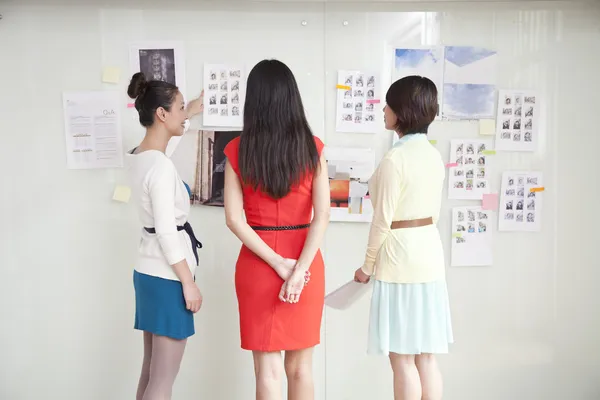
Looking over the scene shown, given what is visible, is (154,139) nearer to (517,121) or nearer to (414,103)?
(414,103)

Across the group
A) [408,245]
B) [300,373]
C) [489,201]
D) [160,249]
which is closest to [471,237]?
[489,201]

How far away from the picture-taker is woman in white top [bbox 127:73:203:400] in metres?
2.05

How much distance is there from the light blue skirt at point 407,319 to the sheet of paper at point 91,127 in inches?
57.2

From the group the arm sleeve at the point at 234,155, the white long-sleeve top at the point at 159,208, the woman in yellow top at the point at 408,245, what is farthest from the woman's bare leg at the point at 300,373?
the arm sleeve at the point at 234,155

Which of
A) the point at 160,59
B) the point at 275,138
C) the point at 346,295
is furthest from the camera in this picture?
the point at 160,59

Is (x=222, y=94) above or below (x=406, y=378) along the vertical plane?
above

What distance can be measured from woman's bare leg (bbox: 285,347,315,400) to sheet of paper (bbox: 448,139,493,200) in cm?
117

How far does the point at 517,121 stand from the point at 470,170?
32cm

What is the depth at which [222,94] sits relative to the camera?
281cm

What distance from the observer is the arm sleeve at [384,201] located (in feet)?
6.63

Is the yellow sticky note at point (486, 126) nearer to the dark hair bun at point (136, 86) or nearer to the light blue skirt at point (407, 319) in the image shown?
the light blue skirt at point (407, 319)

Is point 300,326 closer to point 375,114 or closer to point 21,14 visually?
point 375,114

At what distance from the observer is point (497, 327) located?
290 cm

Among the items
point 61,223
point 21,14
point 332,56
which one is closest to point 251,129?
Result: point 332,56
